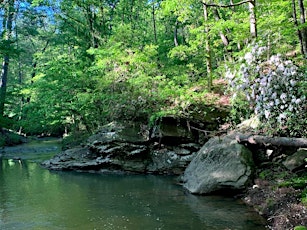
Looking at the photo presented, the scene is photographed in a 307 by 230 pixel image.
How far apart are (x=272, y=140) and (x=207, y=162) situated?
202cm

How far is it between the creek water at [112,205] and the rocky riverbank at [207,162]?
0.44 meters

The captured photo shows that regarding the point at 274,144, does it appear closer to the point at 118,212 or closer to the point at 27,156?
the point at 118,212

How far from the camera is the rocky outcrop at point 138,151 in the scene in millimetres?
12492

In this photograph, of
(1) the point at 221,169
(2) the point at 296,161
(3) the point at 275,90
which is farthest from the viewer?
(1) the point at 221,169

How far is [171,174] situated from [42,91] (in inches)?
344

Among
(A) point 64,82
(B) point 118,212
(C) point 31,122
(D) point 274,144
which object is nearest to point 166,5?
(A) point 64,82

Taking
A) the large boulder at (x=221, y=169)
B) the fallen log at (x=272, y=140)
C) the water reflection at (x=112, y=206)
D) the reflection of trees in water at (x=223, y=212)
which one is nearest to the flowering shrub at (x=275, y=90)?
the fallen log at (x=272, y=140)

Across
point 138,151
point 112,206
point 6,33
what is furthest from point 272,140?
point 6,33

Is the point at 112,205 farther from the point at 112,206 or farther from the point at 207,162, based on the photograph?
the point at 207,162

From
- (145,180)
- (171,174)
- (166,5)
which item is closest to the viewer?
(145,180)

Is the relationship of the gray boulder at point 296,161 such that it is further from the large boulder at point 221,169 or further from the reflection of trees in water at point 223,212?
the reflection of trees in water at point 223,212

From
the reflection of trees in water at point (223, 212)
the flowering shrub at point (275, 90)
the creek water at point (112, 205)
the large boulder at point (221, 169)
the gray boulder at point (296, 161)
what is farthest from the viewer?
the large boulder at point (221, 169)

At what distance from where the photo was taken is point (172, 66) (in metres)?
16.7

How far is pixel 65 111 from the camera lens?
1788 cm
